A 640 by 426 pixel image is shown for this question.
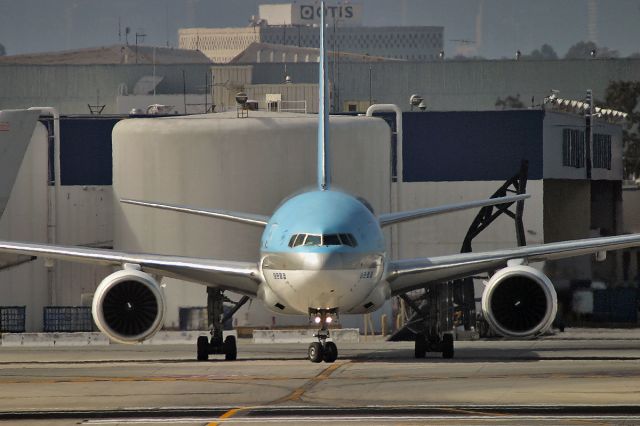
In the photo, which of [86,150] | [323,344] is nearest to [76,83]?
[86,150]

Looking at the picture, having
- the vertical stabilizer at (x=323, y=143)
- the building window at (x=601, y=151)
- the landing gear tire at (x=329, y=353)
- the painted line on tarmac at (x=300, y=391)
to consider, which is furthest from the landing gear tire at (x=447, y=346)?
the building window at (x=601, y=151)

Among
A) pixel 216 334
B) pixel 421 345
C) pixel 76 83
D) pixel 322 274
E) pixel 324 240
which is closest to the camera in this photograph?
pixel 322 274

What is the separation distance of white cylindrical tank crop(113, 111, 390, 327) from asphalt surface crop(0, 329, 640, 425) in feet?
39.6

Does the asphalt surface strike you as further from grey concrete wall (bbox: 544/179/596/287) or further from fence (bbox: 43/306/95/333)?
grey concrete wall (bbox: 544/179/596/287)

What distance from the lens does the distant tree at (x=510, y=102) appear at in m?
113

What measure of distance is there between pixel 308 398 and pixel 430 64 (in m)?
84.4

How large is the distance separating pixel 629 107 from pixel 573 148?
51.8 metres

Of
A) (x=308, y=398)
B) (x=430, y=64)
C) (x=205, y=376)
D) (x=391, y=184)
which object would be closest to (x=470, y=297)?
(x=391, y=184)

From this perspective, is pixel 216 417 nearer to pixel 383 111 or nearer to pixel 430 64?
pixel 383 111

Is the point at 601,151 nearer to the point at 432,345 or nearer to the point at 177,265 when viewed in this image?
the point at 432,345

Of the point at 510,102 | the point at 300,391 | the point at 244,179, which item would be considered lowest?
the point at 300,391

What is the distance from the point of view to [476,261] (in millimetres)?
38969

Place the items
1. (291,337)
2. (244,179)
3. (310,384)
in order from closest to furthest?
(310,384), (291,337), (244,179)

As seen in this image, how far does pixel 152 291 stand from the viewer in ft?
124
